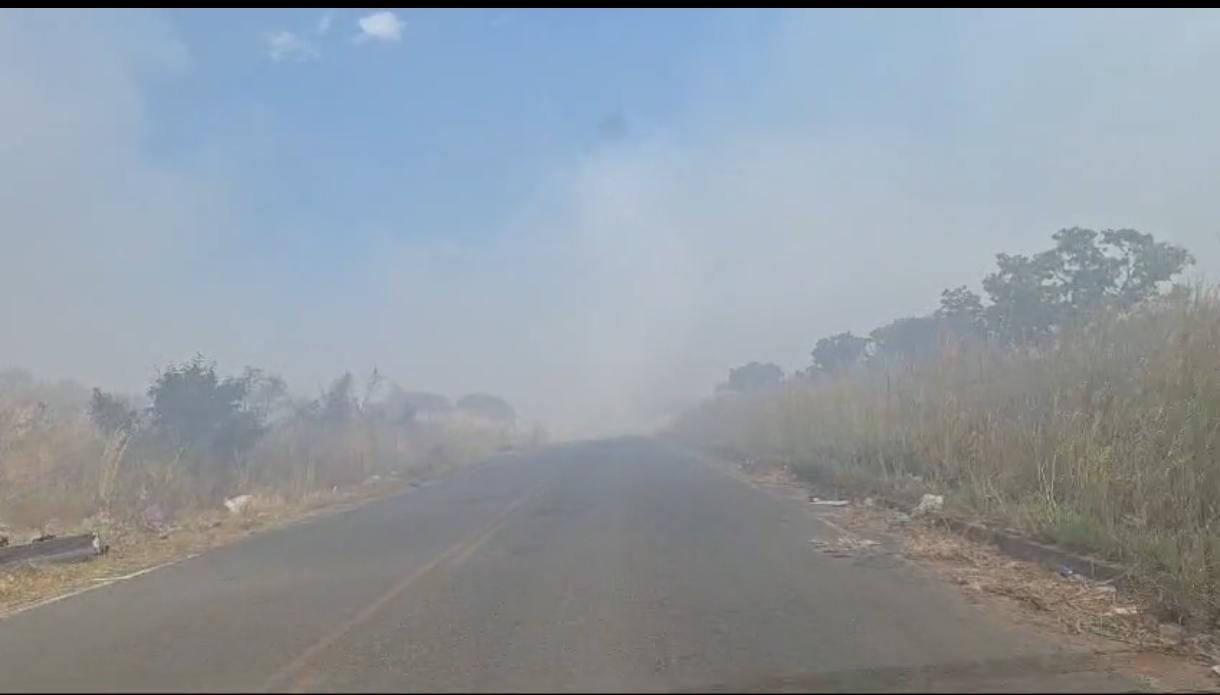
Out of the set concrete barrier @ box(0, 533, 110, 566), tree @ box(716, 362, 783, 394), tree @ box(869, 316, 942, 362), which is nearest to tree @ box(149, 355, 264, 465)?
concrete barrier @ box(0, 533, 110, 566)

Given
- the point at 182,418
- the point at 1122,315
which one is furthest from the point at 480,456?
the point at 1122,315

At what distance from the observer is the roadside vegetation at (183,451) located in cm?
1733

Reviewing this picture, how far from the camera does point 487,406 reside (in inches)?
4264

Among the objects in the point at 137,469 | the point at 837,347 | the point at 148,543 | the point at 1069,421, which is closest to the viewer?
the point at 1069,421

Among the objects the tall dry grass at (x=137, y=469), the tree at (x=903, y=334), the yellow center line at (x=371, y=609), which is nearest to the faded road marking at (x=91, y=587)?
the yellow center line at (x=371, y=609)

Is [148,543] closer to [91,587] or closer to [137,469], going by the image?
[91,587]

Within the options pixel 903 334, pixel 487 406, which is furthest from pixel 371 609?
pixel 487 406

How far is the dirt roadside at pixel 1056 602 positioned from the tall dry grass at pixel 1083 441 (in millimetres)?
421

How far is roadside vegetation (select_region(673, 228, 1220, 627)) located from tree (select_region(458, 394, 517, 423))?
75189 millimetres

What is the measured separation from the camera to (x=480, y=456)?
163ft

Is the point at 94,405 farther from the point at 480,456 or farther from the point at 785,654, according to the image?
the point at 480,456

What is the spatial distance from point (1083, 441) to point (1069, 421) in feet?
4.15

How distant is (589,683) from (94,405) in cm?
2178

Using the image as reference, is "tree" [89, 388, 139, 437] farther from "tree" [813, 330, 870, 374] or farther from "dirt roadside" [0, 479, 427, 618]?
"tree" [813, 330, 870, 374]
